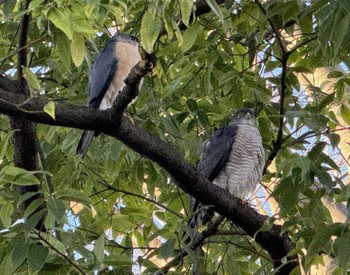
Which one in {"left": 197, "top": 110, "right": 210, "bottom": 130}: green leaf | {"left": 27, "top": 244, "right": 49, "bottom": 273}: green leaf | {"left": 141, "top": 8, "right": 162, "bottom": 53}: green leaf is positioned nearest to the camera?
{"left": 141, "top": 8, "right": 162, "bottom": 53}: green leaf

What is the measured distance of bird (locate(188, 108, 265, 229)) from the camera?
5215 mm

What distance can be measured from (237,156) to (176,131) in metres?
0.91

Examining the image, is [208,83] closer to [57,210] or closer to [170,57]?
[170,57]

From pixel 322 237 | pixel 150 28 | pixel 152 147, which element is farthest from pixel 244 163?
Result: pixel 150 28

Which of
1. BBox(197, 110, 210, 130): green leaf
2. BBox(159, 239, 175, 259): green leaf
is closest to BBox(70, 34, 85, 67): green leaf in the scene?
BBox(159, 239, 175, 259): green leaf

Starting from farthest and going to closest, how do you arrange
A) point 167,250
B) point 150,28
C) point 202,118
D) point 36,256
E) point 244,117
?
point 244,117 < point 202,118 < point 167,250 < point 36,256 < point 150,28

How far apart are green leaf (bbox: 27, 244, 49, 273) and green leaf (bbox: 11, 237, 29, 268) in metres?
0.02

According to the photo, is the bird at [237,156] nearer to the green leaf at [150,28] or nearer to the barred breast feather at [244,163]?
the barred breast feather at [244,163]

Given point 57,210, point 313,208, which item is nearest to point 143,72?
point 57,210

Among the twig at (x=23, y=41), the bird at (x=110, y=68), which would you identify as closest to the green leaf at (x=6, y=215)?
the twig at (x=23, y=41)

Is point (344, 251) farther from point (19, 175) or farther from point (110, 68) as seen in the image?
point (110, 68)

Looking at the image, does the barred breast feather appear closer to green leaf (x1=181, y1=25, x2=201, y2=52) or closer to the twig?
green leaf (x1=181, y1=25, x2=201, y2=52)

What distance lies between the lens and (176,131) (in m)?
4.59

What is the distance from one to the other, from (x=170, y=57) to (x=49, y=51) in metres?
0.81
